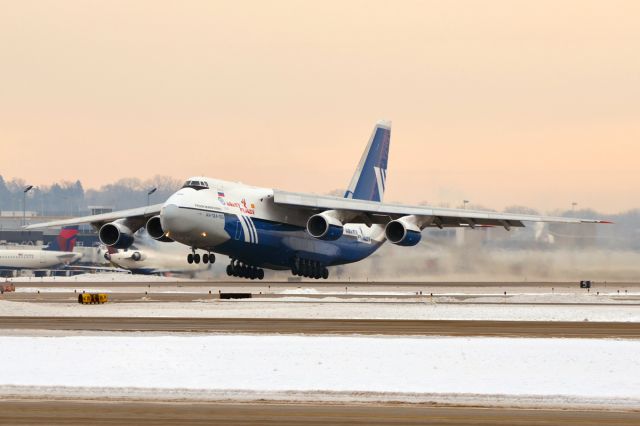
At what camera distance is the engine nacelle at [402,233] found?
62344 millimetres

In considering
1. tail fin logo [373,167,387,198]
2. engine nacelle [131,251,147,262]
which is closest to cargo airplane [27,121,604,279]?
tail fin logo [373,167,387,198]

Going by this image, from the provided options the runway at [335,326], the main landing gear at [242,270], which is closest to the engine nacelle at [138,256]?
the main landing gear at [242,270]

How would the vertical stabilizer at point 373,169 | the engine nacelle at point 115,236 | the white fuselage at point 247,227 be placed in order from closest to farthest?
the white fuselage at point 247,227 → the engine nacelle at point 115,236 → the vertical stabilizer at point 373,169

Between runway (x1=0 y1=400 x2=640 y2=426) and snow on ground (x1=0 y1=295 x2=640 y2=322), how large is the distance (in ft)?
62.5

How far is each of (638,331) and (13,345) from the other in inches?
621

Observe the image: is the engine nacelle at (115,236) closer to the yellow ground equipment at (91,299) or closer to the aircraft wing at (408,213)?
the aircraft wing at (408,213)

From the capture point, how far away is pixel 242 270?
66688mm

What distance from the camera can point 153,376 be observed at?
18484mm

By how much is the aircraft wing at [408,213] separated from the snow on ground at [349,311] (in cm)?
2313

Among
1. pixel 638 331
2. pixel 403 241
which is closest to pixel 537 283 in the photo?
pixel 403 241

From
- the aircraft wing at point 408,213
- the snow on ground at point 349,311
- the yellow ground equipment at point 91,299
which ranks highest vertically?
the aircraft wing at point 408,213

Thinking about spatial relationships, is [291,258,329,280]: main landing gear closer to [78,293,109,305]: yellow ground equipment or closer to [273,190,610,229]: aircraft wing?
[273,190,610,229]: aircraft wing

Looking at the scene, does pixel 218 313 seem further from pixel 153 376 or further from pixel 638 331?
pixel 153 376

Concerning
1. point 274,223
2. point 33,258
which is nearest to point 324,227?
point 274,223
